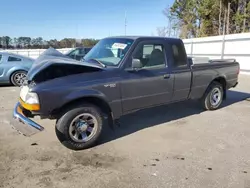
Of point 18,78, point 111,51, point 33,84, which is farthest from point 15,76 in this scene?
point 33,84

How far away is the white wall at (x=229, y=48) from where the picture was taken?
41.8 feet

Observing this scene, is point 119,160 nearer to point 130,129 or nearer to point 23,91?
point 130,129

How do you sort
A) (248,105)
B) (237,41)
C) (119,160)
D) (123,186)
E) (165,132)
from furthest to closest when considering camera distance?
(237,41)
(248,105)
(165,132)
(119,160)
(123,186)

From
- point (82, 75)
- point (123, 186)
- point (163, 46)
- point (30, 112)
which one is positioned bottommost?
point (123, 186)

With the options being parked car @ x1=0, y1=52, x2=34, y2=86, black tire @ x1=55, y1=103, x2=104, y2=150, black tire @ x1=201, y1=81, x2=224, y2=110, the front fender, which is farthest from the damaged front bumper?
parked car @ x1=0, y1=52, x2=34, y2=86

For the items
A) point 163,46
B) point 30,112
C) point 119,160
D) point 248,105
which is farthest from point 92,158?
point 248,105

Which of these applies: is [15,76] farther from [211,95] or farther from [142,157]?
[142,157]

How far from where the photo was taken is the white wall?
12.7m

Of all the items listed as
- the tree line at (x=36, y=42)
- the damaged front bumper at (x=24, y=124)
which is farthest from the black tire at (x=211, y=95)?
the tree line at (x=36, y=42)

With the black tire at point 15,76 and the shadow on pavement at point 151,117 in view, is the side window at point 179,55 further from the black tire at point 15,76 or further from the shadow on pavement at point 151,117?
the black tire at point 15,76

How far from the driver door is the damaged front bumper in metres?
1.51

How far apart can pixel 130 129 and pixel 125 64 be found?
1.40 metres

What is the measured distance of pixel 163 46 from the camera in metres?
4.70

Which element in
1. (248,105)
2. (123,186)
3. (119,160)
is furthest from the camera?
(248,105)
